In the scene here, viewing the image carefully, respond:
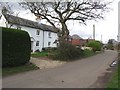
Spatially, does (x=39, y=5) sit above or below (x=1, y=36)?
above

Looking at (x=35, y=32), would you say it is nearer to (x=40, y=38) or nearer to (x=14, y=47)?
(x=40, y=38)

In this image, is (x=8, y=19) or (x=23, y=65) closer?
(x=23, y=65)

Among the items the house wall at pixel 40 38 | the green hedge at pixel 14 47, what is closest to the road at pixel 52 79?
the green hedge at pixel 14 47

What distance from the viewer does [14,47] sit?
20344 mm

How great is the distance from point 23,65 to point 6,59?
310 centimetres

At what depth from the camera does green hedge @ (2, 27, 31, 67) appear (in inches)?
750

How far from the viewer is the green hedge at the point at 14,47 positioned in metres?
19.0

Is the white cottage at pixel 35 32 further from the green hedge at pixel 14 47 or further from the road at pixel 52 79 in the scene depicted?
the road at pixel 52 79

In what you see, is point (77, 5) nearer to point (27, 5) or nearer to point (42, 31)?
point (27, 5)

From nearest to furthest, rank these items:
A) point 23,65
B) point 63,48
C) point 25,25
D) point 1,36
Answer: point 1,36, point 23,65, point 63,48, point 25,25

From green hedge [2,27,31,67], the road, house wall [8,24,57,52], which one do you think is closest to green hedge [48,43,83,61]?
green hedge [2,27,31,67]

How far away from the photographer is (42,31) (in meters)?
55.7

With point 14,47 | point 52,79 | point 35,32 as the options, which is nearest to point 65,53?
point 14,47

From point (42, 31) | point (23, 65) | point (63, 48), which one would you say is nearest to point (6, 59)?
point (23, 65)
